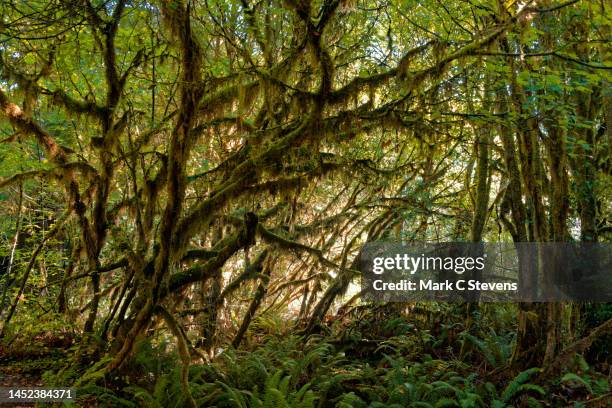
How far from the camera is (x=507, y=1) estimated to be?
16.8 ft

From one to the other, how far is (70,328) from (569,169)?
27.2 feet

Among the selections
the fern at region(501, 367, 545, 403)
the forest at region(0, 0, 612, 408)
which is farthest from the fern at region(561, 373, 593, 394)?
the fern at region(501, 367, 545, 403)

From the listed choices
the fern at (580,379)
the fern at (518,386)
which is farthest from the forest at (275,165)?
the fern at (580,379)

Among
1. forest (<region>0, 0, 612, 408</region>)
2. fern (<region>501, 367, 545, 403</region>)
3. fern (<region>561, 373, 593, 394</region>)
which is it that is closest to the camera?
forest (<region>0, 0, 612, 408</region>)

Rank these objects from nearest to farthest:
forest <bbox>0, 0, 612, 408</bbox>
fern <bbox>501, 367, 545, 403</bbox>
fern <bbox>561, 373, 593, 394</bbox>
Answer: forest <bbox>0, 0, 612, 408</bbox>
fern <bbox>561, 373, 593, 394</bbox>
fern <bbox>501, 367, 545, 403</bbox>

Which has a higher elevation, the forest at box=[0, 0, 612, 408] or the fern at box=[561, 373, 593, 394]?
the forest at box=[0, 0, 612, 408]

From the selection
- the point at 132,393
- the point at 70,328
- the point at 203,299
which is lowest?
the point at 132,393

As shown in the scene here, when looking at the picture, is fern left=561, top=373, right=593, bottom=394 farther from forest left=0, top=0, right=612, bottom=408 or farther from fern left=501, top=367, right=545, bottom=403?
fern left=501, top=367, right=545, bottom=403

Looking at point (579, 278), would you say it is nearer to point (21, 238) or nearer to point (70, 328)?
point (70, 328)

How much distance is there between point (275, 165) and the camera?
17.7 feet

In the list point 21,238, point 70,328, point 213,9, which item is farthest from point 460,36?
point 21,238

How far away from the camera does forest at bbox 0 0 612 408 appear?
15.7 ft

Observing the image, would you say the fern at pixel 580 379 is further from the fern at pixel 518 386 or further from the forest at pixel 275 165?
the fern at pixel 518 386


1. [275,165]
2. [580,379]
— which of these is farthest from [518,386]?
[275,165]
